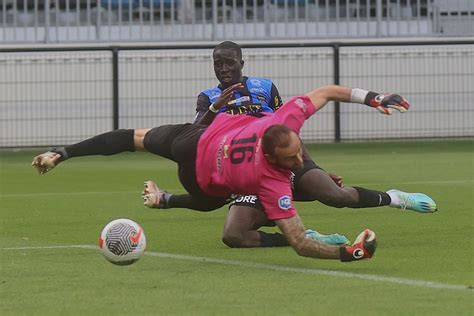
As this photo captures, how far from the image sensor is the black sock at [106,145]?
10750mm

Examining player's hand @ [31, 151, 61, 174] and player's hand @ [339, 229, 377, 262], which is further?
player's hand @ [31, 151, 61, 174]

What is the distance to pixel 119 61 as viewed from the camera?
2427 cm

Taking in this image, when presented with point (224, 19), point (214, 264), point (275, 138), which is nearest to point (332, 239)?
point (214, 264)

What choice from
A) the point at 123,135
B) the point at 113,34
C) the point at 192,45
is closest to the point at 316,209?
the point at 123,135

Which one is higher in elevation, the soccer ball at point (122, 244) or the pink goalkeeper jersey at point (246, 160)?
the pink goalkeeper jersey at point (246, 160)

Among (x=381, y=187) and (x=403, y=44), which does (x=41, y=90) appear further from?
(x=381, y=187)

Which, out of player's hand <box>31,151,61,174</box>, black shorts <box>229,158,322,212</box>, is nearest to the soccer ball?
player's hand <box>31,151,61,174</box>

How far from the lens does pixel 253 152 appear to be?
941 cm

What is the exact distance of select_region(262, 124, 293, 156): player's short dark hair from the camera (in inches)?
356

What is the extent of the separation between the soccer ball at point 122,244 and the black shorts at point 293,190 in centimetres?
146

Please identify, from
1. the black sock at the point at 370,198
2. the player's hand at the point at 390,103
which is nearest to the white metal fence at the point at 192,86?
the black sock at the point at 370,198

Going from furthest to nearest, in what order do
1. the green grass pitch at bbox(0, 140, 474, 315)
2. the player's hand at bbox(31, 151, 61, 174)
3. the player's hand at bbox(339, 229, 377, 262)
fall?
the player's hand at bbox(31, 151, 61, 174) → the player's hand at bbox(339, 229, 377, 262) → the green grass pitch at bbox(0, 140, 474, 315)

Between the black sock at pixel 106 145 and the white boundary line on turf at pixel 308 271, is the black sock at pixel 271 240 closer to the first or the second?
the white boundary line on turf at pixel 308 271

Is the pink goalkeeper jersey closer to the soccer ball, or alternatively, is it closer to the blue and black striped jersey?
the soccer ball
